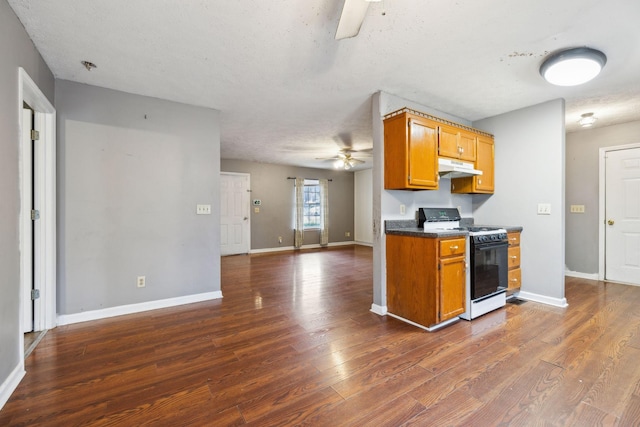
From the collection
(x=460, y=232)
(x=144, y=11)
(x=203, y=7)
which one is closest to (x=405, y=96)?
(x=460, y=232)

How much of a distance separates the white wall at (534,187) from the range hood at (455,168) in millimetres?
610

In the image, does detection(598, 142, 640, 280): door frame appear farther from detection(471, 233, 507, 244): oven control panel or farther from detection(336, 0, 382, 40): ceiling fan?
detection(336, 0, 382, 40): ceiling fan

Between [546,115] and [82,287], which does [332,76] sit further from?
[82,287]

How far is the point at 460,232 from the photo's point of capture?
8.86ft

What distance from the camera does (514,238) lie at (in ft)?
11.2

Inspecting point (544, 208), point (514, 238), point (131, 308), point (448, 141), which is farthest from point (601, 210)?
point (131, 308)

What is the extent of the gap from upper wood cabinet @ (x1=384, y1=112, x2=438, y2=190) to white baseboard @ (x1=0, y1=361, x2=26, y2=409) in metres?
3.20

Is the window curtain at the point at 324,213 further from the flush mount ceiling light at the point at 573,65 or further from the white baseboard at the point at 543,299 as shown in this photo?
the flush mount ceiling light at the point at 573,65

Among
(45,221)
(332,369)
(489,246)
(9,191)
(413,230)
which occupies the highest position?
(9,191)

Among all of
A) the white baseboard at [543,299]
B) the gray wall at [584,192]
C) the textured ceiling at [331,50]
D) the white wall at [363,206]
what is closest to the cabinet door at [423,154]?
the textured ceiling at [331,50]

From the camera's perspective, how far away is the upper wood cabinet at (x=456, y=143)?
3082 millimetres

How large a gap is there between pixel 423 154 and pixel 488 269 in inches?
55.7

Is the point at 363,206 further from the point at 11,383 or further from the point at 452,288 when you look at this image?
the point at 11,383

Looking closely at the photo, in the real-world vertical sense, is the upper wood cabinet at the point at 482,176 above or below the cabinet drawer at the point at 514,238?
above
